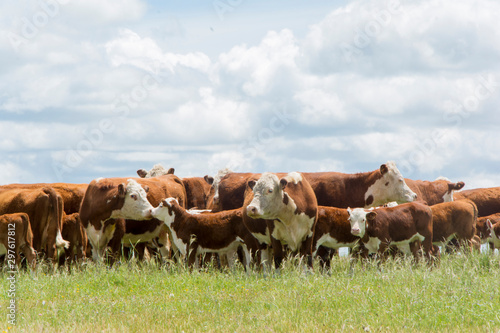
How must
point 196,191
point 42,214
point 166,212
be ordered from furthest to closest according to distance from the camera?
point 196,191 → point 42,214 → point 166,212

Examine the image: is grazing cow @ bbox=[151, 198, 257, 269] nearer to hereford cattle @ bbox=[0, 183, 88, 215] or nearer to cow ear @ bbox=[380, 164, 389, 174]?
hereford cattle @ bbox=[0, 183, 88, 215]

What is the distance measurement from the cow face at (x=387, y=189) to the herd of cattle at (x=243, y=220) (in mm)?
26

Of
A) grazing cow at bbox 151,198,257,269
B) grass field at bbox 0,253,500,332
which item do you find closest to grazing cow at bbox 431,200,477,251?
grass field at bbox 0,253,500,332

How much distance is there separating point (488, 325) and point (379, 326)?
4.24 ft

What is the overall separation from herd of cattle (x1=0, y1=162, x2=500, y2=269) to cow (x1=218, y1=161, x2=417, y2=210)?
0.08ft

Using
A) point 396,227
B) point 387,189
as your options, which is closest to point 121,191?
point 396,227

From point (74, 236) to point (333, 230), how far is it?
6.22 m

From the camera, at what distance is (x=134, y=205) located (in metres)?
13.9

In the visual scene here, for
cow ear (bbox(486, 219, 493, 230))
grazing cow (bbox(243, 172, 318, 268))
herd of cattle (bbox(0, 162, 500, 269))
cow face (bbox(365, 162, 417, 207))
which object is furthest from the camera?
cow ear (bbox(486, 219, 493, 230))

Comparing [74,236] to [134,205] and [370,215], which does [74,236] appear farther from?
[370,215]

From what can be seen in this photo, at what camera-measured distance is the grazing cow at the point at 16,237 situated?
497 inches

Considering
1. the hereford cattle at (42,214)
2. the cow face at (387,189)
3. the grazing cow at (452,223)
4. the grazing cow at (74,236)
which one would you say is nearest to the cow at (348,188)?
the cow face at (387,189)

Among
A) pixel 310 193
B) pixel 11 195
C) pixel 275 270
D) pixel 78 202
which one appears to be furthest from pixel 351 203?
pixel 11 195

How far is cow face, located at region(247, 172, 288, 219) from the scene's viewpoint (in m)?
11.5
